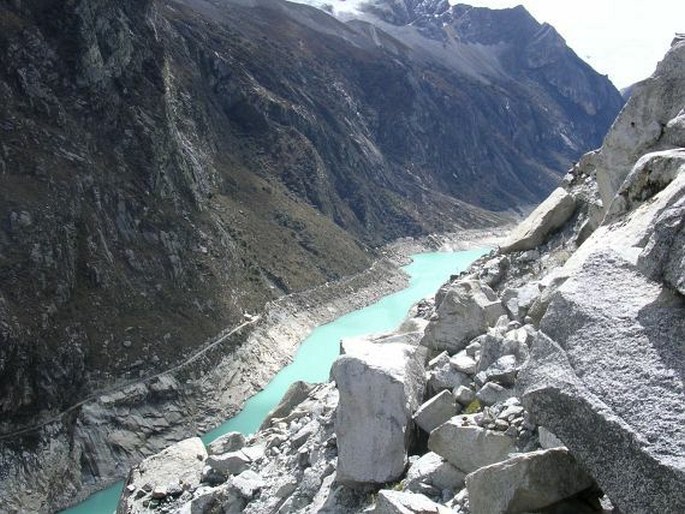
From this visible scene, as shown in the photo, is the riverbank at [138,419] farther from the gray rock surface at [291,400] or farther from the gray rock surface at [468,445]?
the gray rock surface at [468,445]

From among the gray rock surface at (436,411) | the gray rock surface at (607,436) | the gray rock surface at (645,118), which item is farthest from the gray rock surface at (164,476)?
the gray rock surface at (645,118)

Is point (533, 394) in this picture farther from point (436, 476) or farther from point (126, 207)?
point (126, 207)

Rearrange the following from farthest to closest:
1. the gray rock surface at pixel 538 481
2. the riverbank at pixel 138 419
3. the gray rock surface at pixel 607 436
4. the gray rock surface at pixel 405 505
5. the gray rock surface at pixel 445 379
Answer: the riverbank at pixel 138 419, the gray rock surface at pixel 445 379, the gray rock surface at pixel 405 505, the gray rock surface at pixel 538 481, the gray rock surface at pixel 607 436

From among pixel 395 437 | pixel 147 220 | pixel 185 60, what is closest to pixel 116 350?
pixel 147 220

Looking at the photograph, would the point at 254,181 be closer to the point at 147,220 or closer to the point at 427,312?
the point at 147,220

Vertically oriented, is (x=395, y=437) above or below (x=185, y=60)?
below
